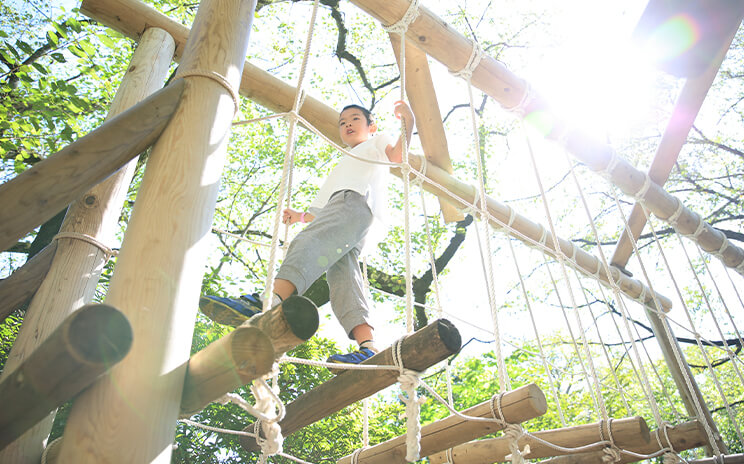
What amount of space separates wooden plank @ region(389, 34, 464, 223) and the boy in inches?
28.7

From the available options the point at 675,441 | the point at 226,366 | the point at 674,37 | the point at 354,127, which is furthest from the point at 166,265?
the point at 674,37

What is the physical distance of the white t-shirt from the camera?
6.08 ft

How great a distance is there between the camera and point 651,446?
2076 millimetres

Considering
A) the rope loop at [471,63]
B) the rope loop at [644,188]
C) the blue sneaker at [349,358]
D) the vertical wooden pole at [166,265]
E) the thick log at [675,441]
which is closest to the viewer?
the vertical wooden pole at [166,265]

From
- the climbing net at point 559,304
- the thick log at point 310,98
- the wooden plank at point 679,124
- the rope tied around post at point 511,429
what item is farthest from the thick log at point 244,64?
the wooden plank at point 679,124

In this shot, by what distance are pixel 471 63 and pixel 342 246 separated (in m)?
1.28

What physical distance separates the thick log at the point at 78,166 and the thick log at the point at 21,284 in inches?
19.7

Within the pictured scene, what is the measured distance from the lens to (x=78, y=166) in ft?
3.21

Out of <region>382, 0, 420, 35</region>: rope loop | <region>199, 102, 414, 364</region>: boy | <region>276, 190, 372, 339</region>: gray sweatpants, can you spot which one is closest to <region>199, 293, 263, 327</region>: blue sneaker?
<region>199, 102, 414, 364</region>: boy

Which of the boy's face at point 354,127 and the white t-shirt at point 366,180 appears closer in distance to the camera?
the white t-shirt at point 366,180

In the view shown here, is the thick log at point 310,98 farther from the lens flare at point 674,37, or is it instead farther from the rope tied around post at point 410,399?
the rope tied around post at point 410,399

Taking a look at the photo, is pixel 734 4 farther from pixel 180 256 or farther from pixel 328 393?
pixel 180 256

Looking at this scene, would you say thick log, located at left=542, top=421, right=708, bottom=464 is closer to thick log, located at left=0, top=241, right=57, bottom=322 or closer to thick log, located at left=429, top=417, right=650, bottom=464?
thick log, located at left=429, top=417, right=650, bottom=464

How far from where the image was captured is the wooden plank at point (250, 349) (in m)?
0.82
